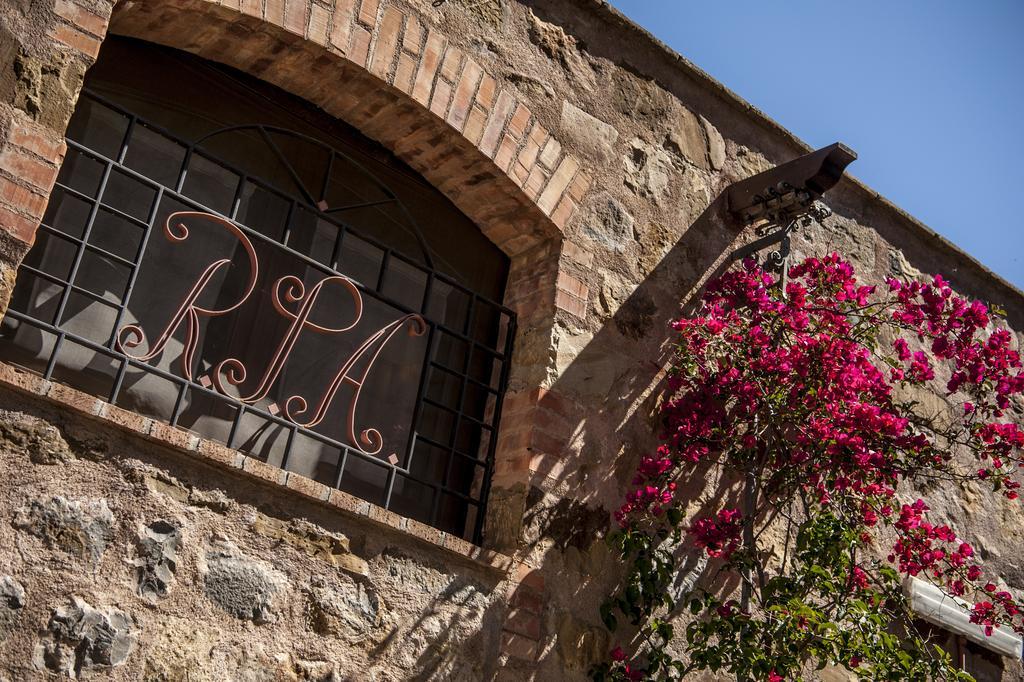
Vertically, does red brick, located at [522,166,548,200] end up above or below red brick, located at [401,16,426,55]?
below

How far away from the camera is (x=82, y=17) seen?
10.0 ft

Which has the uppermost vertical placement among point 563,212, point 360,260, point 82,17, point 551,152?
point 551,152

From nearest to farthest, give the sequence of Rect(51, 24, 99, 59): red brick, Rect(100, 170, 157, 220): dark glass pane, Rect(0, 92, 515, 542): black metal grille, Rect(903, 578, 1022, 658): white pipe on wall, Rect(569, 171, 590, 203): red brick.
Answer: Rect(51, 24, 99, 59): red brick
Rect(0, 92, 515, 542): black metal grille
Rect(100, 170, 157, 220): dark glass pane
Rect(569, 171, 590, 203): red brick
Rect(903, 578, 1022, 658): white pipe on wall

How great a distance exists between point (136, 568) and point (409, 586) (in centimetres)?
85

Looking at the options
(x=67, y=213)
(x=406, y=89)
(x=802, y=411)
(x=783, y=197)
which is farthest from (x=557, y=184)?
(x=67, y=213)

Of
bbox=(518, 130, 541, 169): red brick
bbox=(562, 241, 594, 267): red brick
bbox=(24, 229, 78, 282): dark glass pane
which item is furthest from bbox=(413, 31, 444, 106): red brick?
bbox=(24, 229, 78, 282): dark glass pane

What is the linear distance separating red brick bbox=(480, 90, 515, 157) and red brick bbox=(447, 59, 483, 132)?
0.10 m

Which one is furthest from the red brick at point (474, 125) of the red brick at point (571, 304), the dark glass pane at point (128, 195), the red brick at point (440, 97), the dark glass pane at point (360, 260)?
the dark glass pane at point (128, 195)

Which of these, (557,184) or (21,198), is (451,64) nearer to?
(557,184)

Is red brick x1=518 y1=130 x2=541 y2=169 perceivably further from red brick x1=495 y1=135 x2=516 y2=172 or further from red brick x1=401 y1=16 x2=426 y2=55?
red brick x1=401 y1=16 x2=426 y2=55

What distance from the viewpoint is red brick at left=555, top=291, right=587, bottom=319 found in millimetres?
4008

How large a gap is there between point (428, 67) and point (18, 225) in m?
1.58

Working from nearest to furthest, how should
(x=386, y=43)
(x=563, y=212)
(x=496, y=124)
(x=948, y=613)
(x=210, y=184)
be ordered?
(x=210, y=184) → (x=386, y=43) → (x=496, y=124) → (x=563, y=212) → (x=948, y=613)

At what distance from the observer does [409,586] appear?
331cm
